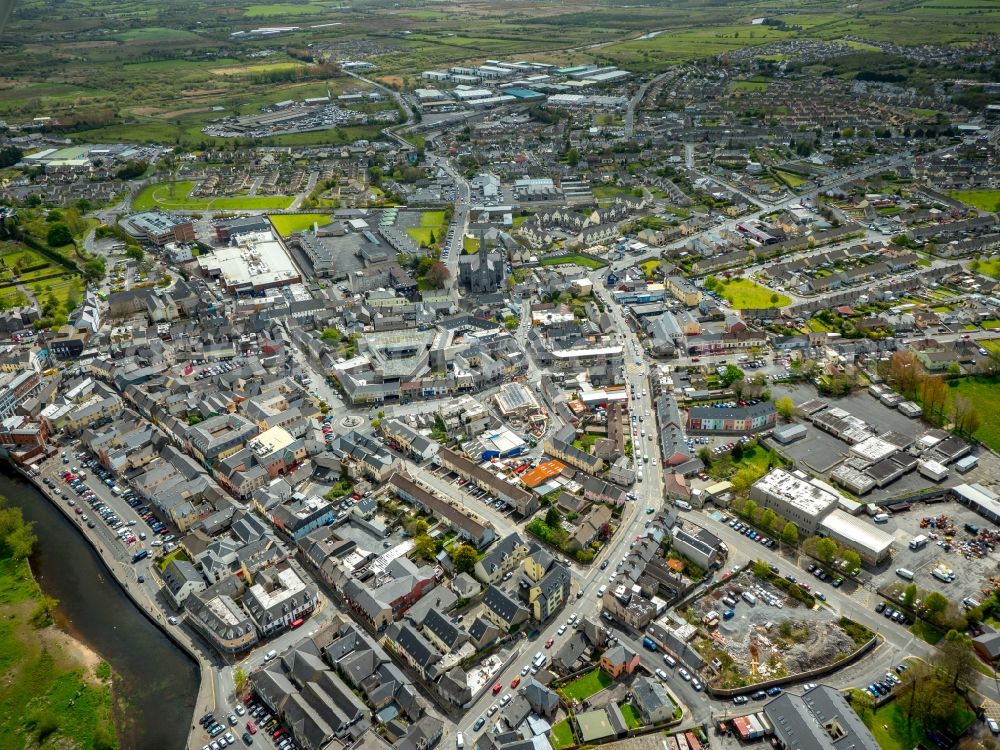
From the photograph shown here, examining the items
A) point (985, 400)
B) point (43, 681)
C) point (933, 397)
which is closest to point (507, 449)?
point (43, 681)

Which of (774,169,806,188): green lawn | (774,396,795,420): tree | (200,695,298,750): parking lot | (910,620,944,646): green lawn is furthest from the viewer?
(774,169,806,188): green lawn

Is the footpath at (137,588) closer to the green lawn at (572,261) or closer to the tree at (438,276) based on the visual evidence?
the tree at (438,276)

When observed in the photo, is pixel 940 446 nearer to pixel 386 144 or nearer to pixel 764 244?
pixel 764 244

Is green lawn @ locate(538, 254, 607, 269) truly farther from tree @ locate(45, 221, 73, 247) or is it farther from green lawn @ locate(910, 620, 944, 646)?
tree @ locate(45, 221, 73, 247)

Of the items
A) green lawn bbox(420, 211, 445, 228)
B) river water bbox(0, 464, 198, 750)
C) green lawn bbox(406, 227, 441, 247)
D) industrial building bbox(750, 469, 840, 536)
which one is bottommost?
green lawn bbox(420, 211, 445, 228)

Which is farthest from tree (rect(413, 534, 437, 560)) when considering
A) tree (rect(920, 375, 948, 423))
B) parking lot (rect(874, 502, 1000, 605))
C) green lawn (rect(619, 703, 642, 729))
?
tree (rect(920, 375, 948, 423))

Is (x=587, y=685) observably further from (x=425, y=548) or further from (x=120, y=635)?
(x=120, y=635)

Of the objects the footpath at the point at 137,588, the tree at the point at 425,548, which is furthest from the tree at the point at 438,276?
the tree at the point at 425,548
